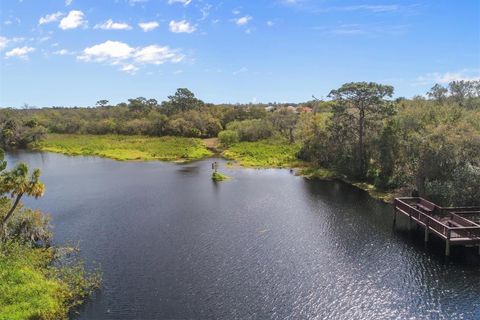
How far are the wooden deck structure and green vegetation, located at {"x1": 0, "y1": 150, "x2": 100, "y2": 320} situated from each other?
28812mm

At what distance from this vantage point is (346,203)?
171 ft

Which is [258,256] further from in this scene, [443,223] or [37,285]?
[443,223]

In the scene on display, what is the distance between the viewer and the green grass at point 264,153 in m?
86.1

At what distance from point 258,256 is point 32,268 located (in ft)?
57.3

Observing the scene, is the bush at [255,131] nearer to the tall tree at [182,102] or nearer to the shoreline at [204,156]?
the shoreline at [204,156]

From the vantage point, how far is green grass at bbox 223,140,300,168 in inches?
3391

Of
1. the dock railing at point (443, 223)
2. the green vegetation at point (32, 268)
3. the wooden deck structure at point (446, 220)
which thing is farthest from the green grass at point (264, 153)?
the green vegetation at point (32, 268)

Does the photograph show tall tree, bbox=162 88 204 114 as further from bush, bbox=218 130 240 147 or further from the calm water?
the calm water

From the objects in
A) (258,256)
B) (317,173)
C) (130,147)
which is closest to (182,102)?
(130,147)

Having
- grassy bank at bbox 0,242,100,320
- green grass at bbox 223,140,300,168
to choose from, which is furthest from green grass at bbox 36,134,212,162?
grassy bank at bbox 0,242,100,320

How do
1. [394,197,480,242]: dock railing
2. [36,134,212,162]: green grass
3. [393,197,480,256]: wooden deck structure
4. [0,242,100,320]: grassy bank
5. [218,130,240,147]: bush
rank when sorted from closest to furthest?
[0,242,100,320]: grassy bank, [393,197,480,256]: wooden deck structure, [394,197,480,242]: dock railing, [36,134,212,162]: green grass, [218,130,240,147]: bush

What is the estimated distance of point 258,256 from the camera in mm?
34375

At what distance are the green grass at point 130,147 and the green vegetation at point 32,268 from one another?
→ 62.2m

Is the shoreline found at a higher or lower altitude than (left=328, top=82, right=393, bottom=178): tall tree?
lower
